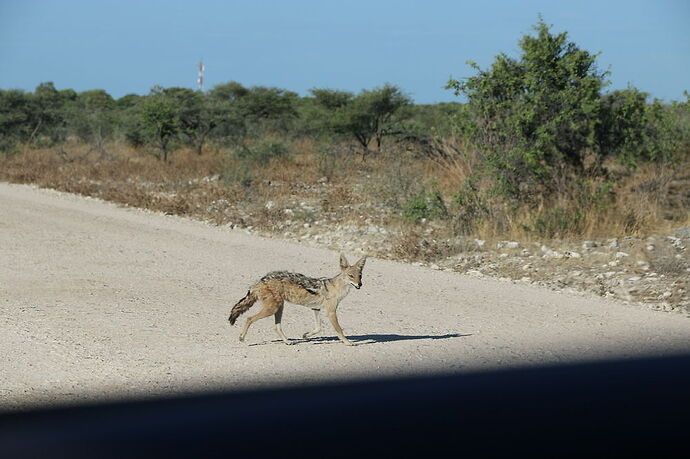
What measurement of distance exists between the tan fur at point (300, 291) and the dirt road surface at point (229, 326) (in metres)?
0.34

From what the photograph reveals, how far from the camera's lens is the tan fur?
274 inches

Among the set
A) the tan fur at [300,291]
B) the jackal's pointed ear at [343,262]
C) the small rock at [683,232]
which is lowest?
the tan fur at [300,291]

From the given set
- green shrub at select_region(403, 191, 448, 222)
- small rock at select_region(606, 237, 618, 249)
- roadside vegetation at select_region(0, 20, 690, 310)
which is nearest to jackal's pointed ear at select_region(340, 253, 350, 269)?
roadside vegetation at select_region(0, 20, 690, 310)

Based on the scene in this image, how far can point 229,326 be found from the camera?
26.6 feet

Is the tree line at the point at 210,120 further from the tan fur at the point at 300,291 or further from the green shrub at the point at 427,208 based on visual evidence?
the tan fur at the point at 300,291

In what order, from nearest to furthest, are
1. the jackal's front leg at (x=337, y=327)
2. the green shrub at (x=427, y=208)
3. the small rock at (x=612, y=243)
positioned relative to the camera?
the jackal's front leg at (x=337, y=327) → the small rock at (x=612, y=243) → the green shrub at (x=427, y=208)

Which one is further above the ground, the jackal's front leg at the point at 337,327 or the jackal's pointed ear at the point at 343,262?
the jackal's pointed ear at the point at 343,262

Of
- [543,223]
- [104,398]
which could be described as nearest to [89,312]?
[104,398]

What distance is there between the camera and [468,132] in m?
14.5

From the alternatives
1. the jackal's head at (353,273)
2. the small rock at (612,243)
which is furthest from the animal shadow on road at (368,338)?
the small rock at (612,243)

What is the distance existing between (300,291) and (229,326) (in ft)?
4.54

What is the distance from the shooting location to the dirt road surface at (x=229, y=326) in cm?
638

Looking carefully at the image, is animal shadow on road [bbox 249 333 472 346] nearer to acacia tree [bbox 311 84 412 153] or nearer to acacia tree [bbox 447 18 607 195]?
acacia tree [bbox 447 18 607 195]

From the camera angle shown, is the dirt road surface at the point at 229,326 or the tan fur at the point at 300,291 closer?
the dirt road surface at the point at 229,326
